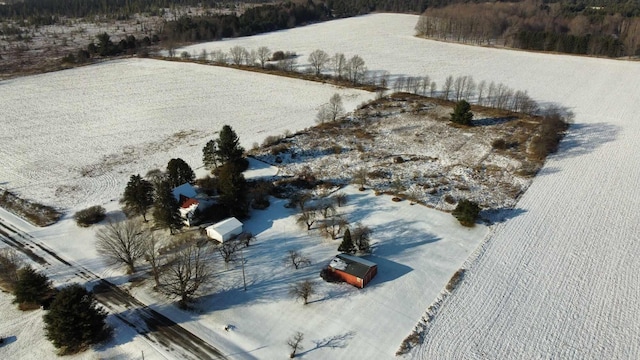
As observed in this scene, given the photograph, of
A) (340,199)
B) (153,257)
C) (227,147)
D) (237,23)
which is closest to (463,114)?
(340,199)

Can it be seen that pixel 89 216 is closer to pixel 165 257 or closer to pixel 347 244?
pixel 165 257

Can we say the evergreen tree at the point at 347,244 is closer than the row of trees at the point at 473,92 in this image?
Yes

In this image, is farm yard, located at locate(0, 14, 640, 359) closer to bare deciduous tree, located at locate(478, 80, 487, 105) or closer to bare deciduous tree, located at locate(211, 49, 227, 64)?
bare deciduous tree, located at locate(478, 80, 487, 105)

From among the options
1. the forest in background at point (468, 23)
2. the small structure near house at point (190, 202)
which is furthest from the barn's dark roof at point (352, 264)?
the forest in background at point (468, 23)

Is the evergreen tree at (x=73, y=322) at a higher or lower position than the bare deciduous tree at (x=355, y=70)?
lower

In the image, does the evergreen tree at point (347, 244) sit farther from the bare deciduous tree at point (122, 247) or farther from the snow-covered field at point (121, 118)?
the snow-covered field at point (121, 118)

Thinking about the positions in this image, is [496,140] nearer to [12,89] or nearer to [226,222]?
[226,222]

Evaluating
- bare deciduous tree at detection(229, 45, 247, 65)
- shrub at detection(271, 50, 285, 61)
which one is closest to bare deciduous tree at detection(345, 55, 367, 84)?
shrub at detection(271, 50, 285, 61)
